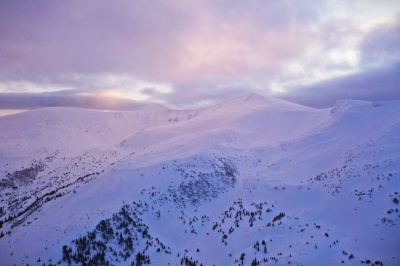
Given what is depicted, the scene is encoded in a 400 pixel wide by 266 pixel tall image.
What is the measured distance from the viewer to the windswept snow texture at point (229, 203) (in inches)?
1093

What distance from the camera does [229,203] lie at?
4038 centimetres

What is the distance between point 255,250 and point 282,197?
11868 millimetres

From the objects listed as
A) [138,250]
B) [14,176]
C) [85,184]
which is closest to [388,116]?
[138,250]

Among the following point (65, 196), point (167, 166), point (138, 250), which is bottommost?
point (138, 250)

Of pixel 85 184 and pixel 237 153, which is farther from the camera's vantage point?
pixel 237 153

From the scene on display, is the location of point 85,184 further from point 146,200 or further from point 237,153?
point 237,153

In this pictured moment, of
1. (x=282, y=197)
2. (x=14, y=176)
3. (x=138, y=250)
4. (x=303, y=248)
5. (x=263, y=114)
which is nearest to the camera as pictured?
(x=303, y=248)

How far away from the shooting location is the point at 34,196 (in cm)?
5384

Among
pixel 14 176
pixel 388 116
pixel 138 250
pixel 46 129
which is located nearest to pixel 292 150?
pixel 388 116

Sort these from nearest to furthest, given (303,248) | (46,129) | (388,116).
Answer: (303,248)
(388,116)
(46,129)

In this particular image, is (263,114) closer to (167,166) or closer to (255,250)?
(167,166)

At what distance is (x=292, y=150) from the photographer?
5594 centimetres

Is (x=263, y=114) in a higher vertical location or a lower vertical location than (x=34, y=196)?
higher

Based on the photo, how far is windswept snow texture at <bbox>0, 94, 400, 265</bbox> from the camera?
27750 millimetres
